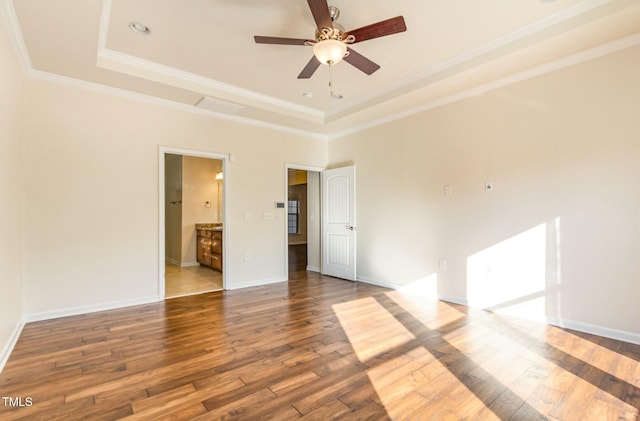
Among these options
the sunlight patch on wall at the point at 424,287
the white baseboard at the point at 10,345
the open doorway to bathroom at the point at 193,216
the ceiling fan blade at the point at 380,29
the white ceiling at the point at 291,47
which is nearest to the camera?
the ceiling fan blade at the point at 380,29

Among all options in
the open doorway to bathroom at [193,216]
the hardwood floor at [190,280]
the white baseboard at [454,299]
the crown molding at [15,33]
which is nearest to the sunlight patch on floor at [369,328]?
the white baseboard at [454,299]

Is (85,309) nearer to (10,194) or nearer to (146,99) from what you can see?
(10,194)

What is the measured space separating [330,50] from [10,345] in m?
3.72

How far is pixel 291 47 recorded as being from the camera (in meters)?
3.29

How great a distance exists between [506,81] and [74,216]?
207 inches

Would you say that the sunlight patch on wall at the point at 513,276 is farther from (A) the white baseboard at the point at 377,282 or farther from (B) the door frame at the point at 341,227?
(B) the door frame at the point at 341,227

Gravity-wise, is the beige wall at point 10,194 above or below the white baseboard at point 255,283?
above

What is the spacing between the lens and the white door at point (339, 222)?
18.1 ft

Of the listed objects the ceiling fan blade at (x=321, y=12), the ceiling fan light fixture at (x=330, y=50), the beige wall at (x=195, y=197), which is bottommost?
the beige wall at (x=195, y=197)

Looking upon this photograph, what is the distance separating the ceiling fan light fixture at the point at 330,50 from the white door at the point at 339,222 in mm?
2925

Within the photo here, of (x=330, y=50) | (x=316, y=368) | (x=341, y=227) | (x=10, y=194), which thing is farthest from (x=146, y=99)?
(x=316, y=368)

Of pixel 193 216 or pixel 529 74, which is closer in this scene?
pixel 529 74

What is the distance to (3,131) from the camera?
8.17ft

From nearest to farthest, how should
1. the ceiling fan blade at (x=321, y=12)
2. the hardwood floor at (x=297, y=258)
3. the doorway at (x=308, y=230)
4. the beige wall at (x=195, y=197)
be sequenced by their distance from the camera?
the ceiling fan blade at (x=321, y=12) < the doorway at (x=308, y=230) < the hardwood floor at (x=297, y=258) < the beige wall at (x=195, y=197)
